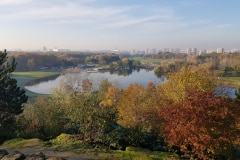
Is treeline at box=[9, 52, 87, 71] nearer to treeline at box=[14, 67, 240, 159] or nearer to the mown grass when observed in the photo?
treeline at box=[14, 67, 240, 159]

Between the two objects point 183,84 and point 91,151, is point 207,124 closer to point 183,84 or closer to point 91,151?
point 91,151

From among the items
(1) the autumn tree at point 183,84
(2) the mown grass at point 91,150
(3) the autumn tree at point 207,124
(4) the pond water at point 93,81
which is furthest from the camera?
(4) the pond water at point 93,81

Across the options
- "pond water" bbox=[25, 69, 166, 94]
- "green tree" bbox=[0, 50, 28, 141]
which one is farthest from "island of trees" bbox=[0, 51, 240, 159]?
"pond water" bbox=[25, 69, 166, 94]

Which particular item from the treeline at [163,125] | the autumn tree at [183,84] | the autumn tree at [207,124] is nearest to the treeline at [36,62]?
the autumn tree at [183,84]

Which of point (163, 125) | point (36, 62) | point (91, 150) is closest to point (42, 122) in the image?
point (91, 150)

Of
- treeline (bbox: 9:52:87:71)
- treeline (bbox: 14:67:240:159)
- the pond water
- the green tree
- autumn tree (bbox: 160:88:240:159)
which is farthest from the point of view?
treeline (bbox: 9:52:87:71)

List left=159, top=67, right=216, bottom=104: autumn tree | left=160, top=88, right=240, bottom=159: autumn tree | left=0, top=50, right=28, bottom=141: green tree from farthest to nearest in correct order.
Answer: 1. left=0, top=50, right=28, bottom=141: green tree
2. left=159, top=67, right=216, bottom=104: autumn tree
3. left=160, top=88, right=240, bottom=159: autumn tree

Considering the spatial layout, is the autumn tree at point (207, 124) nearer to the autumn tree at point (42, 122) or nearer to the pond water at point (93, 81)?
the autumn tree at point (42, 122)

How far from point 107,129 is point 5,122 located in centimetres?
1103

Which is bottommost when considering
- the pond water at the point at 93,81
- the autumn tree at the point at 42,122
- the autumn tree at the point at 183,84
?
the pond water at the point at 93,81

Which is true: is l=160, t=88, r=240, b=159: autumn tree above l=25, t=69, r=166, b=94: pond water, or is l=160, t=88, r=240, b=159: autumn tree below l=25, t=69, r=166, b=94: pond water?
above

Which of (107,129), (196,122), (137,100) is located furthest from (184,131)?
(137,100)

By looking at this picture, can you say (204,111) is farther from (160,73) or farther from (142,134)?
(160,73)

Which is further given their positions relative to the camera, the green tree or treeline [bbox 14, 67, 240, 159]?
the green tree
